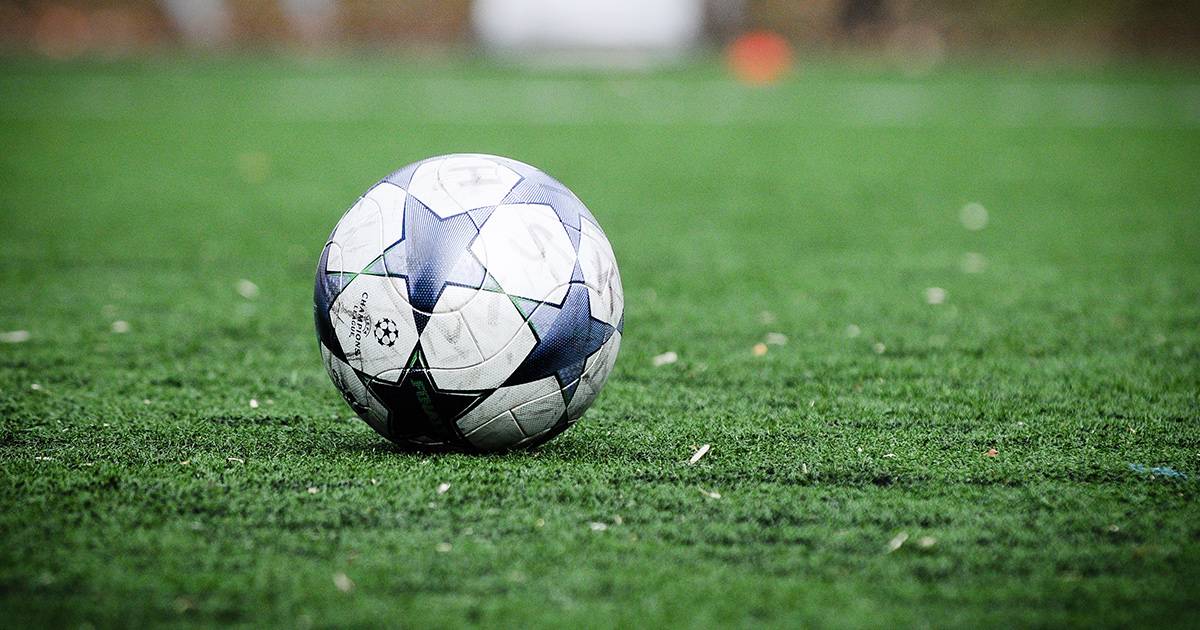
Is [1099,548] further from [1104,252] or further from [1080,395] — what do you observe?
[1104,252]

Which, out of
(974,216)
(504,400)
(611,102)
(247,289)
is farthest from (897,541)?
(611,102)

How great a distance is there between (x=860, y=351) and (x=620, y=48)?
71.7 ft

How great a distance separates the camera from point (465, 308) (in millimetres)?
3613

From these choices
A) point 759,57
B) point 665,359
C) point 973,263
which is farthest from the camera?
point 759,57

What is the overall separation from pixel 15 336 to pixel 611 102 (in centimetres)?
1394

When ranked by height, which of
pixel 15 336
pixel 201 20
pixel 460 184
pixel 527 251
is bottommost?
pixel 201 20

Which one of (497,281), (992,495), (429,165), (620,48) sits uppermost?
(429,165)

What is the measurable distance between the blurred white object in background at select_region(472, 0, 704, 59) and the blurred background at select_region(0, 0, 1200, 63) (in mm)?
20

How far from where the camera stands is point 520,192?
3.80 metres

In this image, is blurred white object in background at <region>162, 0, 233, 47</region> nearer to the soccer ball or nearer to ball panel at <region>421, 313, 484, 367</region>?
the soccer ball

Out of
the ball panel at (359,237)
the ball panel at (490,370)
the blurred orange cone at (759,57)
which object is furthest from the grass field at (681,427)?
the blurred orange cone at (759,57)

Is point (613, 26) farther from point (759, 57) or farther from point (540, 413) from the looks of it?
point (540, 413)

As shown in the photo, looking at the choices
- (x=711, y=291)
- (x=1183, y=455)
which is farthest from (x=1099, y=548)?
(x=711, y=291)

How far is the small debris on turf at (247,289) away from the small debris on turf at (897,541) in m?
4.16
